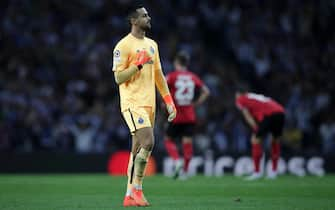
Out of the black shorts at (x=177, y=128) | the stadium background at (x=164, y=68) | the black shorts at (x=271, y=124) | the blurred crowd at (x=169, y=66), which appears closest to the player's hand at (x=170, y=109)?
the black shorts at (x=271, y=124)

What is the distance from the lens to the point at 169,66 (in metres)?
23.6

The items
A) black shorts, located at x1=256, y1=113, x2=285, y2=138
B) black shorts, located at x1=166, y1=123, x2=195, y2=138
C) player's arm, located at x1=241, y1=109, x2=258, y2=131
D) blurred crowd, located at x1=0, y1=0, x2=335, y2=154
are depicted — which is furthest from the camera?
blurred crowd, located at x1=0, y1=0, x2=335, y2=154

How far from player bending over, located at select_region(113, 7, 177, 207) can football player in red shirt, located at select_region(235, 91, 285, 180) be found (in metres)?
6.76

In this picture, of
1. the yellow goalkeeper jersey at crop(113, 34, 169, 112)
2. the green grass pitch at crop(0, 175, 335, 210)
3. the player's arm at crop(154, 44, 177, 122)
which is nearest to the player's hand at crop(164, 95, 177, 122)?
the player's arm at crop(154, 44, 177, 122)

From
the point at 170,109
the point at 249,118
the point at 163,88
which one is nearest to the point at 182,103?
the point at 249,118

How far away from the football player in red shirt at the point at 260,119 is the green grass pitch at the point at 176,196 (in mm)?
2391

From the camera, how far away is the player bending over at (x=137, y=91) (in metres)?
9.92

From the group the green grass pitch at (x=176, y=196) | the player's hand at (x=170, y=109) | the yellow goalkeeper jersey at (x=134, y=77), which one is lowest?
the green grass pitch at (x=176, y=196)

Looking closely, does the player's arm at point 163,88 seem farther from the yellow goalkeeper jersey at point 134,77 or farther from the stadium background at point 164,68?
the stadium background at point 164,68

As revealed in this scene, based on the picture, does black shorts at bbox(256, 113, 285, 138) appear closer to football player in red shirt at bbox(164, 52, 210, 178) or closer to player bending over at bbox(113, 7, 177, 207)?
football player in red shirt at bbox(164, 52, 210, 178)

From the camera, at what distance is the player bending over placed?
32.6 ft

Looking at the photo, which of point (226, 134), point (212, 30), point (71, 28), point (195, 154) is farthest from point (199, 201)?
point (212, 30)

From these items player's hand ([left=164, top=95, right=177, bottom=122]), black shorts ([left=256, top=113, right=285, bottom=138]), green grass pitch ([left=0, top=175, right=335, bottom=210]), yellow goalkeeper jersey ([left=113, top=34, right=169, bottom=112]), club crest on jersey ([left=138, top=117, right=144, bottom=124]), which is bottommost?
green grass pitch ([left=0, top=175, right=335, bottom=210])

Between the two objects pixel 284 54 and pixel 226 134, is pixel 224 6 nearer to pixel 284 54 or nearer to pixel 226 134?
pixel 284 54
